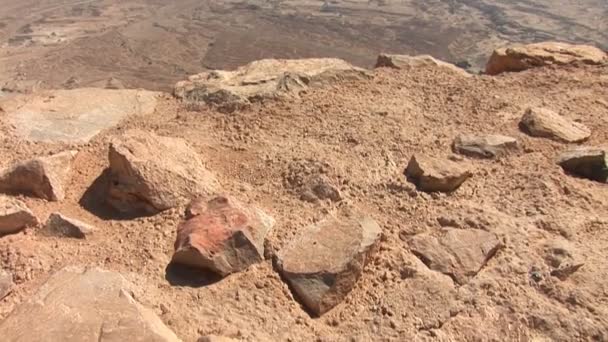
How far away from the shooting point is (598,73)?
20.2 ft

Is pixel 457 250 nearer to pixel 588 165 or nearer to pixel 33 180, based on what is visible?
pixel 588 165

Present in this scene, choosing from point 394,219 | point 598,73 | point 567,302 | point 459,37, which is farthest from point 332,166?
point 459,37

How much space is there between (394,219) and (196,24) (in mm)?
38761

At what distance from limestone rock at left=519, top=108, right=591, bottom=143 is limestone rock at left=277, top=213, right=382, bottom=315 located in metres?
1.97

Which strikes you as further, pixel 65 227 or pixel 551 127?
pixel 551 127

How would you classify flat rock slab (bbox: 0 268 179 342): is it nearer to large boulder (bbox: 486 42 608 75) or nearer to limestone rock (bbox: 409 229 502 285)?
limestone rock (bbox: 409 229 502 285)

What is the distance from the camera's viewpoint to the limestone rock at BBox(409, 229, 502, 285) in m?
3.45

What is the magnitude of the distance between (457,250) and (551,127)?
1862 millimetres

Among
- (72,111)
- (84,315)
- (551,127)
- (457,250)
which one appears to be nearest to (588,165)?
(551,127)

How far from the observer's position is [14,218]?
11.4ft

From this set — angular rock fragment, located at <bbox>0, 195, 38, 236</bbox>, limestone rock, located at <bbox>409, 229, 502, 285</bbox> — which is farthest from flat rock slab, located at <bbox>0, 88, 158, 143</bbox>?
limestone rock, located at <bbox>409, 229, 502, 285</bbox>

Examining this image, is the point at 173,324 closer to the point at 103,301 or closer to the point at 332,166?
the point at 103,301

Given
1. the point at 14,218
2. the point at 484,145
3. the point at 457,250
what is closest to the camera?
the point at 14,218

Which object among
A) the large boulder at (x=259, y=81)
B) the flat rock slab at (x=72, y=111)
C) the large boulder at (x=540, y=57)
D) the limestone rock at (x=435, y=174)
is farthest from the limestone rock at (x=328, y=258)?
the large boulder at (x=540, y=57)
